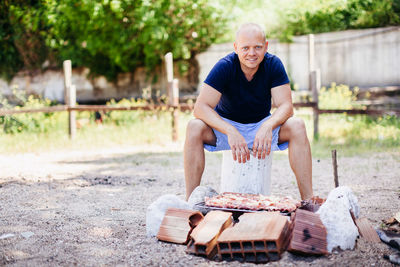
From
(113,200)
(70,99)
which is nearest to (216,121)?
(113,200)

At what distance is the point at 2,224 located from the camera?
10.8ft

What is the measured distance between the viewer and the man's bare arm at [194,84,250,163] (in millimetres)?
3324

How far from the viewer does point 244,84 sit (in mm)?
3559

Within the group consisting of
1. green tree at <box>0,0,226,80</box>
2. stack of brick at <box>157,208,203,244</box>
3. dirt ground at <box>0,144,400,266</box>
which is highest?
green tree at <box>0,0,226,80</box>

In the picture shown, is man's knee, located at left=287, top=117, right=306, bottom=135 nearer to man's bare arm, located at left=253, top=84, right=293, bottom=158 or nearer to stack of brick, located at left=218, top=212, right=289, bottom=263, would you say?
man's bare arm, located at left=253, top=84, right=293, bottom=158

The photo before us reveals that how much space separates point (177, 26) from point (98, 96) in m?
4.08

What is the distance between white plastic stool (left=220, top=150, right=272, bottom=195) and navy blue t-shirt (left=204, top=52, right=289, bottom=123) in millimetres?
351

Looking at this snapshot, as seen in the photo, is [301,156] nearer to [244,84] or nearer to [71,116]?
[244,84]

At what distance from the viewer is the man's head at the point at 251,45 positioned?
340 centimetres

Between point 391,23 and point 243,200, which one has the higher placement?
point 391,23

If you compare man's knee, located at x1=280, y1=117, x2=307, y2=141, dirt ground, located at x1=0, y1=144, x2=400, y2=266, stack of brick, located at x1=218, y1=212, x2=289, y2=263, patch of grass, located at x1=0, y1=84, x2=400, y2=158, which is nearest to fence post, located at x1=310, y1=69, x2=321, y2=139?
patch of grass, located at x1=0, y1=84, x2=400, y2=158

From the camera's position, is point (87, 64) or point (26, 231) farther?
point (87, 64)

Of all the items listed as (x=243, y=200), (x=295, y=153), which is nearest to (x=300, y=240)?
(x=243, y=200)

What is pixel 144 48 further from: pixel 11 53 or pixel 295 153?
pixel 295 153
